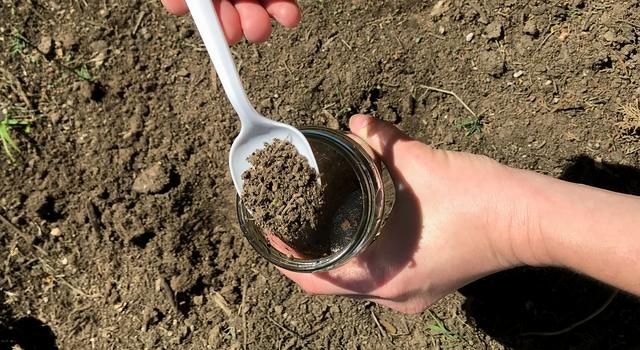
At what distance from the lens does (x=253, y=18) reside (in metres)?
1.46

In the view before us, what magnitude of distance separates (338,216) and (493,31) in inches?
36.2

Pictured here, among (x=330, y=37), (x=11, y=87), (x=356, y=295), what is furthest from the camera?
(x=11, y=87)

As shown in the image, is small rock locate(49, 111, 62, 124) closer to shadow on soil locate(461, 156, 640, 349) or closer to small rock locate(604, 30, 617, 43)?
shadow on soil locate(461, 156, 640, 349)

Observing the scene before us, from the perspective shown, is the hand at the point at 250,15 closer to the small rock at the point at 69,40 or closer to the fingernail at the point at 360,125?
the fingernail at the point at 360,125

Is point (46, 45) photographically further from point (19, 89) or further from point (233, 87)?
point (233, 87)

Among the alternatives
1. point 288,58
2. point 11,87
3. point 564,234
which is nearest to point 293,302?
point 288,58

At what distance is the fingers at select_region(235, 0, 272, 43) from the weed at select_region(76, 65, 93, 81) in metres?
0.85

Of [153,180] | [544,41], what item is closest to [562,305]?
[544,41]

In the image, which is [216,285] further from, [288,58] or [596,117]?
[596,117]

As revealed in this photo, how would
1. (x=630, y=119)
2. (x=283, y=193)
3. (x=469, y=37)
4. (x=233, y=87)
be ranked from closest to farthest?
(x=283, y=193)
(x=233, y=87)
(x=630, y=119)
(x=469, y=37)

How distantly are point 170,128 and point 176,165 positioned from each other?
0.40ft

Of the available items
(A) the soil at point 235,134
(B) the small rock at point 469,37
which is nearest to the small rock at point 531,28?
(A) the soil at point 235,134

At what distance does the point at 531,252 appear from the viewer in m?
1.36

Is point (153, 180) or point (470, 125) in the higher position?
Result: point (153, 180)
